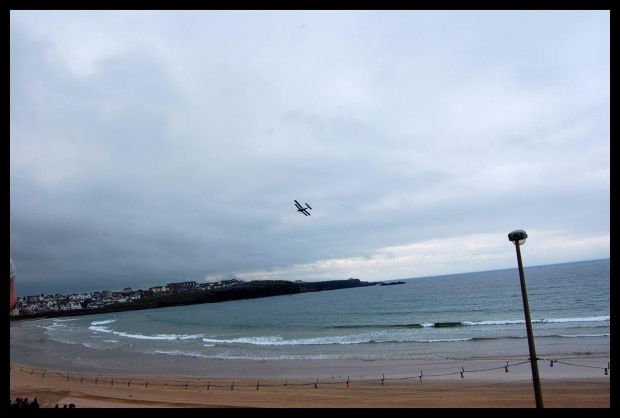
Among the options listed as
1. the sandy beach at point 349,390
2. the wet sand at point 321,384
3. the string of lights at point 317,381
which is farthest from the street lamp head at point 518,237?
the string of lights at point 317,381

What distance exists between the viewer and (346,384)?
70.4ft

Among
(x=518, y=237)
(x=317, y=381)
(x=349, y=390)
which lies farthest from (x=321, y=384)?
(x=518, y=237)

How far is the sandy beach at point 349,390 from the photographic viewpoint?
17.0 m

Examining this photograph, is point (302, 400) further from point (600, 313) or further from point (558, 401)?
point (600, 313)

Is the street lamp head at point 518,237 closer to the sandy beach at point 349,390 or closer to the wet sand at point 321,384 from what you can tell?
the sandy beach at point 349,390

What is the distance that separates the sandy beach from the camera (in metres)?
17.0

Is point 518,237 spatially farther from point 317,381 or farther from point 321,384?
point 317,381

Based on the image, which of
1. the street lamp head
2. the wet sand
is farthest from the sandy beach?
the street lamp head
